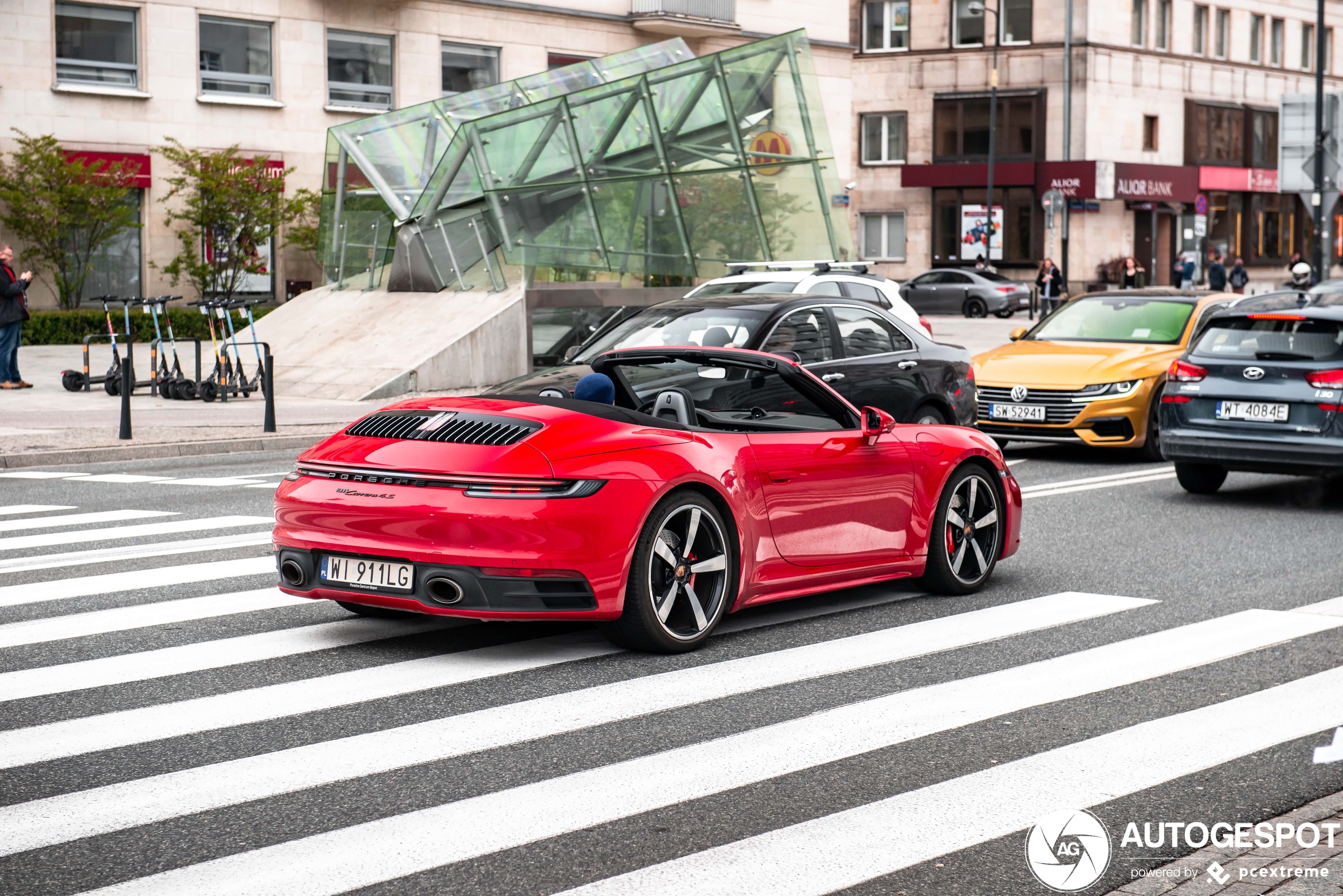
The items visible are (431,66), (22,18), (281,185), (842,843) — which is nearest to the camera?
(842,843)

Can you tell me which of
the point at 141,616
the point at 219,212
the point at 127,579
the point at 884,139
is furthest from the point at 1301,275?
the point at 884,139

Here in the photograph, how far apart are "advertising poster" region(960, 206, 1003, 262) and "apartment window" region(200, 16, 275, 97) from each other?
33.1m

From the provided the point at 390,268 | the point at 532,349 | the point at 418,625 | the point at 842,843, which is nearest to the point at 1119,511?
the point at 418,625

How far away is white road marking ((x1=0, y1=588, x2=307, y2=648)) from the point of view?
7371mm

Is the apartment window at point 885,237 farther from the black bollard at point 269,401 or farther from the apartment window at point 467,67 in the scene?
the black bollard at point 269,401

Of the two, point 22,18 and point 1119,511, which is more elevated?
point 22,18

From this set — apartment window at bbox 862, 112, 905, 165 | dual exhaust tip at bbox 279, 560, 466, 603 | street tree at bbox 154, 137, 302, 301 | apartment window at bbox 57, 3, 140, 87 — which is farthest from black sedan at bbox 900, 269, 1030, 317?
dual exhaust tip at bbox 279, 560, 466, 603

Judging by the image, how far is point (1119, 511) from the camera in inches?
479

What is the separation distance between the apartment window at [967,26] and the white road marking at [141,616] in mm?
60519

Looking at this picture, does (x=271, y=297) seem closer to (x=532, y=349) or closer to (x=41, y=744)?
(x=532, y=349)

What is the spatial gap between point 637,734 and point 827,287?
1008cm

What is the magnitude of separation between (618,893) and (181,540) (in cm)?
683

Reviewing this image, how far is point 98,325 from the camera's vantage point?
1280 inches

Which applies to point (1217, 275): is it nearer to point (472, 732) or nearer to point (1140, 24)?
point (1140, 24)
